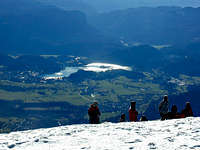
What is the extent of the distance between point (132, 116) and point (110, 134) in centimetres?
920

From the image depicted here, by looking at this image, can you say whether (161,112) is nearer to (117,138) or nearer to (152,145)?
(117,138)

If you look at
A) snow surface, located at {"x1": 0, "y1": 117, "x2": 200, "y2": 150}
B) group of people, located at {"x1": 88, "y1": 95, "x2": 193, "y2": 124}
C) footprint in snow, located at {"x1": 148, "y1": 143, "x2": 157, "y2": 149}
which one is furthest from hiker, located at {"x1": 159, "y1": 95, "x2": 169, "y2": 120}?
footprint in snow, located at {"x1": 148, "y1": 143, "x2": 157, "y2": 149}

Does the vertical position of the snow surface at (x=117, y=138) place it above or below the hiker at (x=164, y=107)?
below

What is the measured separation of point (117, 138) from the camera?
2386 cm

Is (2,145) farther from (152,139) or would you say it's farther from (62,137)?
(152,139)

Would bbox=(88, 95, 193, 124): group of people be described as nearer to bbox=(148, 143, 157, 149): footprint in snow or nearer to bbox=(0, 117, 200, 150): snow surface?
bbox=(0, 117, 200, 150): snow surface

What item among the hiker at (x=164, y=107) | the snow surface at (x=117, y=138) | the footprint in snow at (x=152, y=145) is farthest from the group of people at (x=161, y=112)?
the footprint in snow at (x=152, y=145)

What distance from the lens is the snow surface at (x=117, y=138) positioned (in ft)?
70.4

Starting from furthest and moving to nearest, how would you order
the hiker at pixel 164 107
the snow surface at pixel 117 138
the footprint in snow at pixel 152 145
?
the hiker at pixel 164 107 → the snow surface at pixel 117 138 → the footprint in snow at pixel 152 145

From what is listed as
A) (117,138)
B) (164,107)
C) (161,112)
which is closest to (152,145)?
(117,138)

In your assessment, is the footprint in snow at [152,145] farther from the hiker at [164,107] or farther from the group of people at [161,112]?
the hiker at [164,107]

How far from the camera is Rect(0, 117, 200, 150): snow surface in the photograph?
21469 mm

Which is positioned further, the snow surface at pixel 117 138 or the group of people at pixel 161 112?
the group of people at pixel 161 112

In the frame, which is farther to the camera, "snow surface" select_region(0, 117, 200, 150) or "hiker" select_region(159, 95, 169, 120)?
"hiker" select_region(159, 95, 169, 120)
